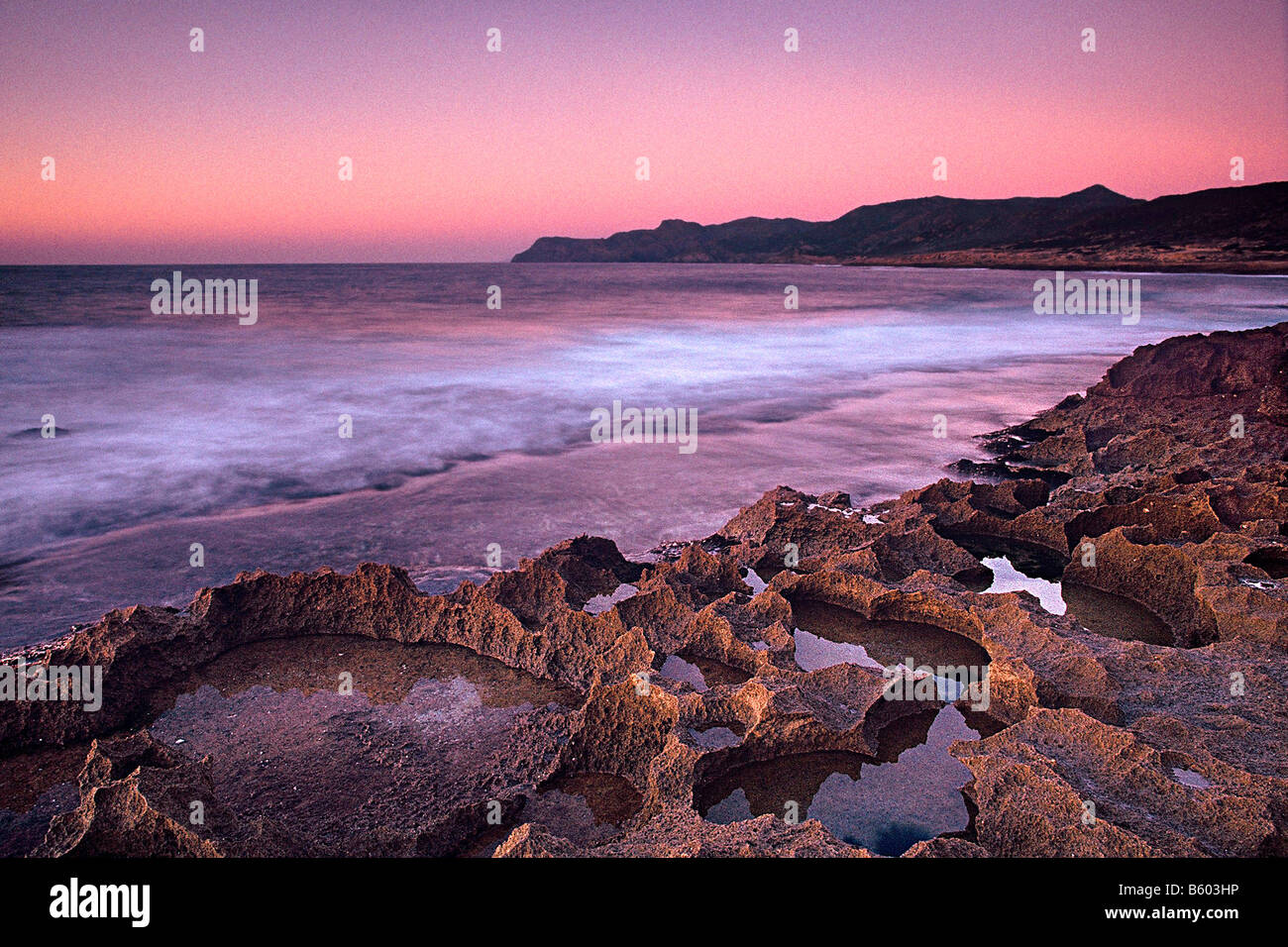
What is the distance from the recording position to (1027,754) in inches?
111

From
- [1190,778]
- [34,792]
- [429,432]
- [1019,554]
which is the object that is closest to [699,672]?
[1190,778]

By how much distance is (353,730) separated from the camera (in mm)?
3246

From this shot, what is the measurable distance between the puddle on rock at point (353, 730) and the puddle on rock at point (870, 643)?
1.29 metres

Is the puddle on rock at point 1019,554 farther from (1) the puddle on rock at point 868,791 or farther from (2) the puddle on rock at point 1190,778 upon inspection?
(2) the puddle on rock at point 1190,778

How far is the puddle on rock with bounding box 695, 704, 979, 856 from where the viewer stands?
2736mm

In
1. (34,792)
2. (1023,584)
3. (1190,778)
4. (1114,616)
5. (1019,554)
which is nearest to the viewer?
(1190,778)

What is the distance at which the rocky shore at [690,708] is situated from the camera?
2488 millimetres

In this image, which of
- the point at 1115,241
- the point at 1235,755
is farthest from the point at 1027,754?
the point at 1115,241

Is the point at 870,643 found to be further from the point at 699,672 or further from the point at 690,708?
the point at 690,708

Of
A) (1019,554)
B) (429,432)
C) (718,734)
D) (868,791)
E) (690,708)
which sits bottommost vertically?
(868,791)

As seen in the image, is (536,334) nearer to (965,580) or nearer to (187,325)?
(187,325)

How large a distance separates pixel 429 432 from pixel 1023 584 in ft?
24.7
